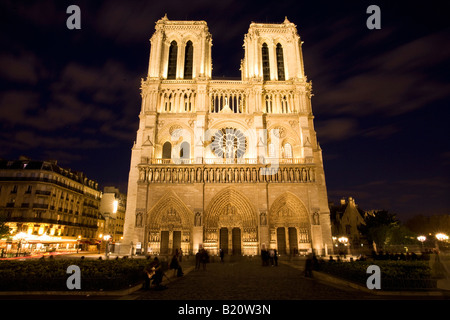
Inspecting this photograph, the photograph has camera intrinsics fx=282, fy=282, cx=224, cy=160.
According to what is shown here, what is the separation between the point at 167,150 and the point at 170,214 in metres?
6.73

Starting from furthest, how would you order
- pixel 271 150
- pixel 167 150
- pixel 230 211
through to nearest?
pixel 167 150 < pixel 271 150 < pixel 230 211

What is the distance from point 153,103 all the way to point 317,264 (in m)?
22.2

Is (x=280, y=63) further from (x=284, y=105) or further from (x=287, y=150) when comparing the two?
(x=287, y=150)

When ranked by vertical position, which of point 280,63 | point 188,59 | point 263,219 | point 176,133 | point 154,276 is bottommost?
point 154,276

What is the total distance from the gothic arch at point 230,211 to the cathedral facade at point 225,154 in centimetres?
9

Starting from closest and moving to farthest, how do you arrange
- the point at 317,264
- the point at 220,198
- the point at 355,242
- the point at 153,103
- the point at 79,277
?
the point at 79,277 < the point at 317,264 < the point at 220,198 < the point at 153,103 < the point at 355,242

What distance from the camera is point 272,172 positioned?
26.1m

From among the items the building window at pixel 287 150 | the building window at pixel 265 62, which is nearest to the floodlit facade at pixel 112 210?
the building window at pixel 287 150

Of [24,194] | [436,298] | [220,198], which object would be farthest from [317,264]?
[24,194]

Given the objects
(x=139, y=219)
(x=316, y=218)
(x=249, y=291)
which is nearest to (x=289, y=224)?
(x=316, y=218)

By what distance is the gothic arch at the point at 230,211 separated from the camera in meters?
25.2

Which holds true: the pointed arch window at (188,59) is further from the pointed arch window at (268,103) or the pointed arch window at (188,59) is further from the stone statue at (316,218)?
the stone statue at (316,218)

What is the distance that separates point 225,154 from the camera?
28.7m
